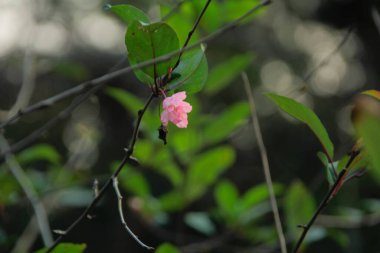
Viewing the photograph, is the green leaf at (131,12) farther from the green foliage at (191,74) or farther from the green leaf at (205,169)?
the green leaf at (205,169)

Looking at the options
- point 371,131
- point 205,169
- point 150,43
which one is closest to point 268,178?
point 150,43

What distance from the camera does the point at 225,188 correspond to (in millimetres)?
1309

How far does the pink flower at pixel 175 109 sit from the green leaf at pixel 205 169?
0.60 meters

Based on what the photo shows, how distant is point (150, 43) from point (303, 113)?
20 cm

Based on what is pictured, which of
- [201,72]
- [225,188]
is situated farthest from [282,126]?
[201,72]

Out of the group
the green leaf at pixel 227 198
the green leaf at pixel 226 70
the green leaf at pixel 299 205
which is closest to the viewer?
the green leaf at pixel 299 205

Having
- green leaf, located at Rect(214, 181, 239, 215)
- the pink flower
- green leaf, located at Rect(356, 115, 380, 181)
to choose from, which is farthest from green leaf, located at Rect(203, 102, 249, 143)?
green leaf, located at Rect(356, 115, 380, 181)

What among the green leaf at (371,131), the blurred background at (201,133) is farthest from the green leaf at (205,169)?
the green leaf at (371,131)

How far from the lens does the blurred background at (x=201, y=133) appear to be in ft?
3.67

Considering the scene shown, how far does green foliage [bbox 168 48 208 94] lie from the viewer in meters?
0.56

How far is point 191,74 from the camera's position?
55cm

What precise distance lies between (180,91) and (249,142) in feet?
14.4

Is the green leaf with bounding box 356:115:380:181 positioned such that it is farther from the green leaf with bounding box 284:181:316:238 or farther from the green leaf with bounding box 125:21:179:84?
the green leaf with bounding box 284:181:316:238

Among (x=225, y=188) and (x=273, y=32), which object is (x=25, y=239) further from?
(x=273, y=32)
